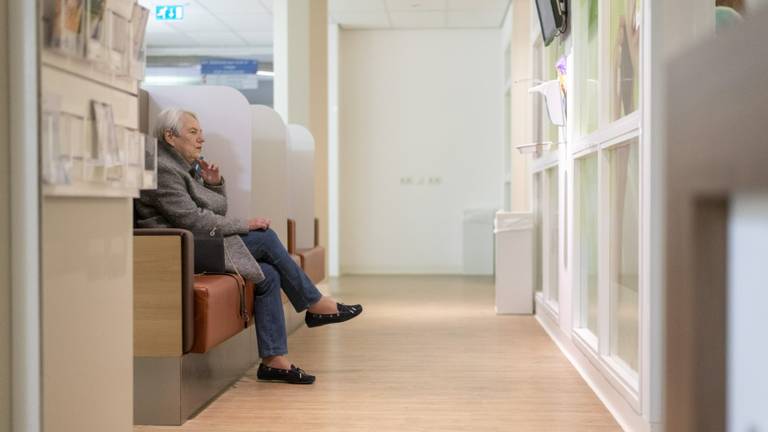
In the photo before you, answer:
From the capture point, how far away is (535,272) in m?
6.61

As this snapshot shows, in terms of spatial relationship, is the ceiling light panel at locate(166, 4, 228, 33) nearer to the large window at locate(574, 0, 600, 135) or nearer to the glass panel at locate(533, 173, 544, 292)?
the glass panel at locate(533, 173, 544, 292)

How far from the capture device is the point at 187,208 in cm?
353

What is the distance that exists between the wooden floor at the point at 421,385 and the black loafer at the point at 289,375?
0.04 m

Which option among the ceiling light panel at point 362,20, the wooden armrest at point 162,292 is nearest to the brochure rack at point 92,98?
the wooden armrest at point 162,292

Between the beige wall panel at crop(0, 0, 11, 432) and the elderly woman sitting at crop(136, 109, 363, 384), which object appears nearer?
the beige wall panel at crop(0, 0, 11, 432)

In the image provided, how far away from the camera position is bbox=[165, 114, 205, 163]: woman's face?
370 centimetres

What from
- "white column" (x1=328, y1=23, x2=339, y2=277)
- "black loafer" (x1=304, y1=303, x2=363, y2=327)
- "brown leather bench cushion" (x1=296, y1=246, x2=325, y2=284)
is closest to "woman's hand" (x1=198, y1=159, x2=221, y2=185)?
"black loafer" (x1=304, y1=303, x2=363, y2=327)

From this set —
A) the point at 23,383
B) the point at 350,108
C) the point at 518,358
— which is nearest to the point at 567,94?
the point at 518,358

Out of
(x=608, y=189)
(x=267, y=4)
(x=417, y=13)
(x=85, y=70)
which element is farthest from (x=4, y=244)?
(x=417, y=13)

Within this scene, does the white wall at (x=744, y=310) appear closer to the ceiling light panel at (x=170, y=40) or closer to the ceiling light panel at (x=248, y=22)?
the ceiling light panel at (x=248, y=22)

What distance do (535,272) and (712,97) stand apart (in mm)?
6162

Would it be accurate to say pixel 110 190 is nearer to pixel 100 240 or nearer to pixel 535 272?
pixel 100 240

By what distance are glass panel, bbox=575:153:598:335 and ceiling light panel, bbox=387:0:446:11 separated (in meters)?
4.97

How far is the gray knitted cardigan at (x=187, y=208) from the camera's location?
3.51 m
